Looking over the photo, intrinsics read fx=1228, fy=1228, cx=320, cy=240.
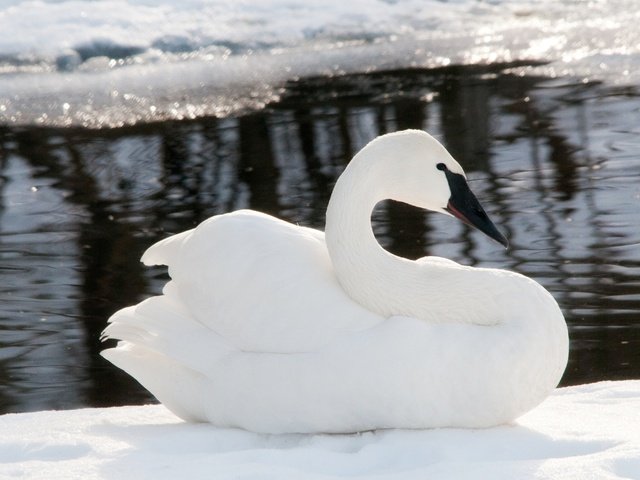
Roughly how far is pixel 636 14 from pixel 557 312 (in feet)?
36.1

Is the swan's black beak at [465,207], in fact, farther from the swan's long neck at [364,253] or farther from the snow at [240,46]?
the snow at [240,46]

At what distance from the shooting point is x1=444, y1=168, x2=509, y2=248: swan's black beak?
406 centimetres

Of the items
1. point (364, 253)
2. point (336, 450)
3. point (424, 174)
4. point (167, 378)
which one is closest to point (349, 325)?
point (364, 253)

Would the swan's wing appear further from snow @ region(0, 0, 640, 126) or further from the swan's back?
snow @ region(0, 0, 640, 126)

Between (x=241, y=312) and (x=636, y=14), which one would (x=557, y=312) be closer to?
(x=241, y=312)

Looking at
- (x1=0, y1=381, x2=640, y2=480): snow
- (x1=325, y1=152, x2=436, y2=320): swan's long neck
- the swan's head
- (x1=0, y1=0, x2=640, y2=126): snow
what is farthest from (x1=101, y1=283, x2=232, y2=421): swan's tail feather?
(x1=0, y1=0, x2=640, y2=126): snow

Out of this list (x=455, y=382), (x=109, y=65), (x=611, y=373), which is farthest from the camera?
(x=109, y=65)

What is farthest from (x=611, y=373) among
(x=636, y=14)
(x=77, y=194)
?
(x=636, y=14)

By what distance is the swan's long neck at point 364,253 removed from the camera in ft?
Result: 13.1

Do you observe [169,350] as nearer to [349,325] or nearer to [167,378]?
[167,378]

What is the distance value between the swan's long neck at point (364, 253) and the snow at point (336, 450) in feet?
1.43

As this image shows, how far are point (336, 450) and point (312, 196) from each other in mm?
4235

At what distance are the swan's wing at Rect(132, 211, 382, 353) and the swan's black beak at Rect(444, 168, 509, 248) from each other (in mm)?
471

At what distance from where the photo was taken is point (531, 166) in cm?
819
